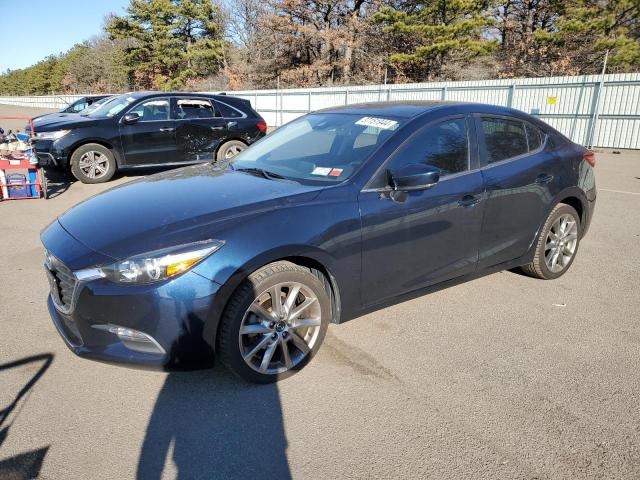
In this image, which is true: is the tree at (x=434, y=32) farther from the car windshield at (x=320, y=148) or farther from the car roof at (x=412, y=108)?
the car windshield at (x=320, y=148)

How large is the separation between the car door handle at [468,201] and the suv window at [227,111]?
7645 mm

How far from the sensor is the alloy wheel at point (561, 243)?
4513mm

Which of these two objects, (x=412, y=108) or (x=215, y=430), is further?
(x=412, y=108)

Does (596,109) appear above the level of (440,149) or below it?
below

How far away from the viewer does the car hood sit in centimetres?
269

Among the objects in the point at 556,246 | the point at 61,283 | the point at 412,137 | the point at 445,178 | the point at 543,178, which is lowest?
the point at 556,246

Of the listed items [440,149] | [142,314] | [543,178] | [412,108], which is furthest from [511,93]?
[142,314]

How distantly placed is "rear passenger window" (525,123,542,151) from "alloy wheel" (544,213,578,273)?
0.72 meters

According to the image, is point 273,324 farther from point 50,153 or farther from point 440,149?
point 50,153

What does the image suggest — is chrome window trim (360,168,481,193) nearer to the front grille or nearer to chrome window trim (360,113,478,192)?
chrome window trim (360,113,478,192)

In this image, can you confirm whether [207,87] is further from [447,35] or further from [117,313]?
[117,313]

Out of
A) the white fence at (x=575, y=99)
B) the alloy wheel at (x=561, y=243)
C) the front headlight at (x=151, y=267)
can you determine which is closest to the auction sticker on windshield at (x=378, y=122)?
the front headlight at (x=151, y=267)

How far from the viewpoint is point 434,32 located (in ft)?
94.6

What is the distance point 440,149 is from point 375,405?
6.21ft
